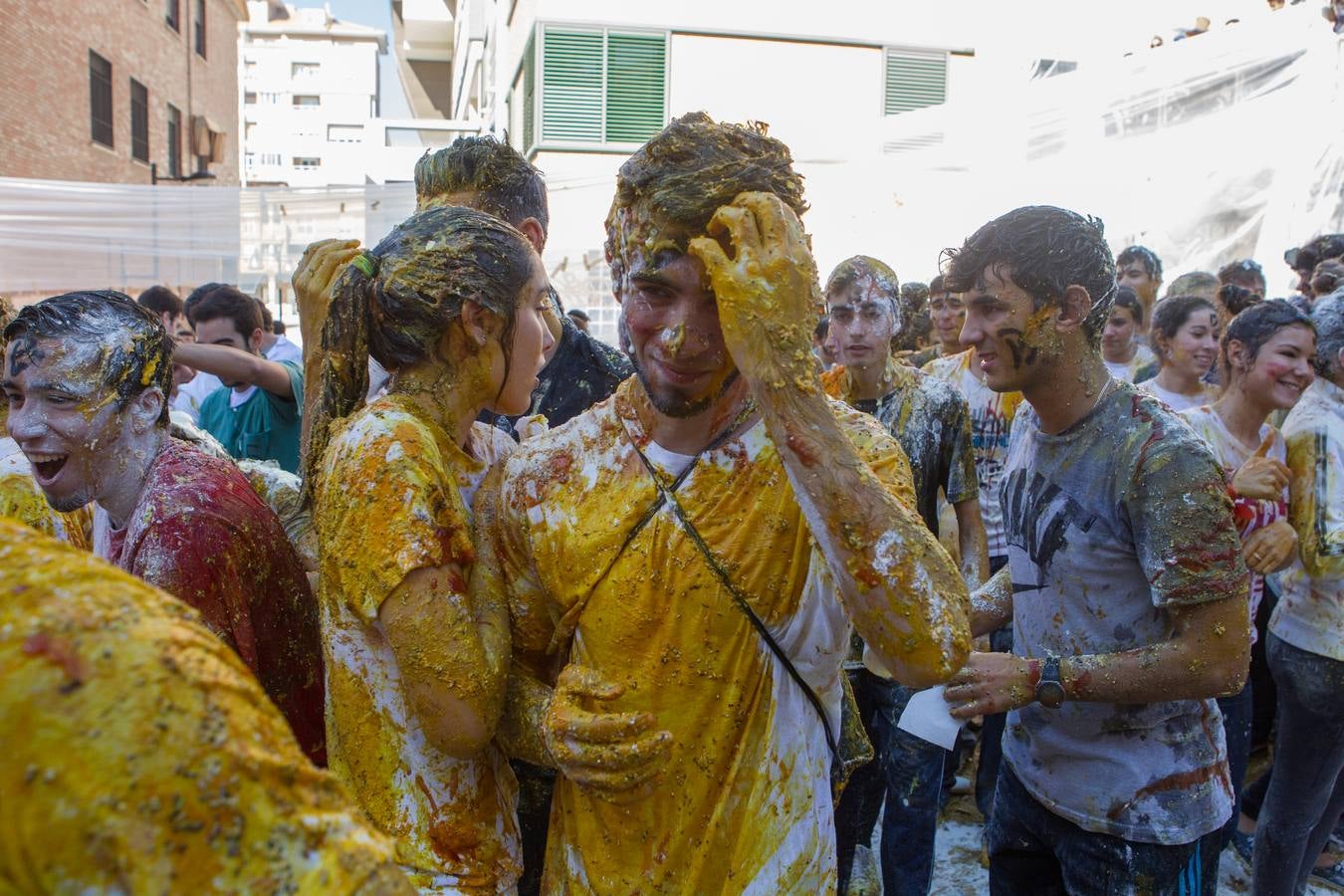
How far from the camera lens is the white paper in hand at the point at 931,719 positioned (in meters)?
2.21

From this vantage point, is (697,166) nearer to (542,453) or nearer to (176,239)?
(542,453)

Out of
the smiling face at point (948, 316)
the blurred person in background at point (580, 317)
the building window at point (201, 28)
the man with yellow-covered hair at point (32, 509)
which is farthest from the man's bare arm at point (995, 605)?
the building window at point (201, 28)

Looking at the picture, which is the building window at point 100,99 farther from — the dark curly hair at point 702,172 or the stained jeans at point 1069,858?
the stained jeans at point 1069,858

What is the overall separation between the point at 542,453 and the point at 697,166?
624 mm

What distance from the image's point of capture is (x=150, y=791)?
2.41 ft

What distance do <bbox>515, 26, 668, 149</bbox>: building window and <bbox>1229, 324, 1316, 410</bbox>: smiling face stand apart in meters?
12.9

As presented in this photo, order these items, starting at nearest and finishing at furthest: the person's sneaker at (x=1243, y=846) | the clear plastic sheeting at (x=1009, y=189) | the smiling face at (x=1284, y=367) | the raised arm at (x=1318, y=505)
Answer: the raised arm at (x=1318, y=505) → the smiling face at (x=1284, y=367) → the person's sneaker at (x=1243, y=846) → the clear plastic sheeting at (x=1009, y=189)

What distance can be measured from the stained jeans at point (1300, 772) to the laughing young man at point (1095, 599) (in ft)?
4.52

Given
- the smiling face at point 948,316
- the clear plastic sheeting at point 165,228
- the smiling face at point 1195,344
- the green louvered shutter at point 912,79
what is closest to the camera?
the smiling face at point 1195,344

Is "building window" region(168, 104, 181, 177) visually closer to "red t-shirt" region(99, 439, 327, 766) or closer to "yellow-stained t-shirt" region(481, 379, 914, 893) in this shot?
"red t-shirt" region(99, 439, 327, 766)

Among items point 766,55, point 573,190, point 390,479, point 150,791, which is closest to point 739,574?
point 390,479

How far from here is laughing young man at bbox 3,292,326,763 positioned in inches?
80.7

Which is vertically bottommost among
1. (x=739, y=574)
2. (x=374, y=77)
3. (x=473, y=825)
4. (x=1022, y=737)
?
(x=1022, y=737)

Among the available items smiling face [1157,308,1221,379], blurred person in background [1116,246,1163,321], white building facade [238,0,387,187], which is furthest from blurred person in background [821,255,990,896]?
white building facade [238,0,387,187]
